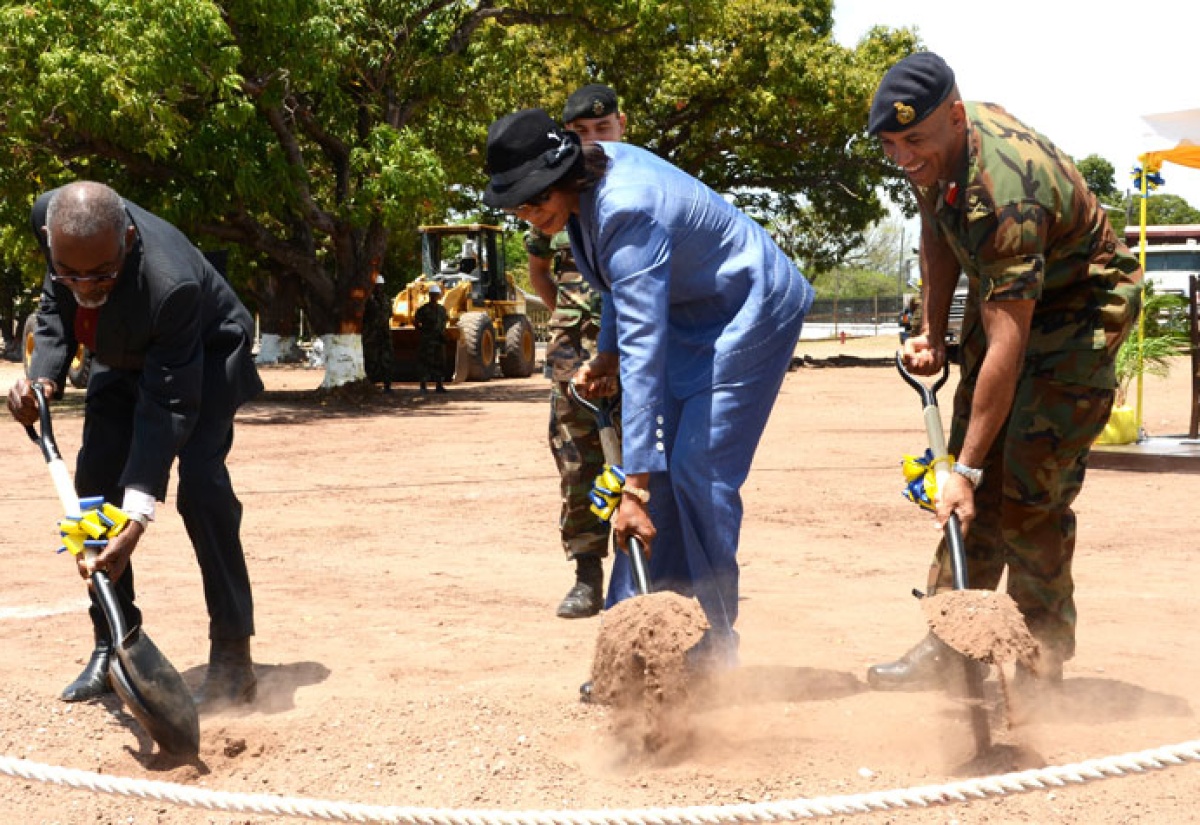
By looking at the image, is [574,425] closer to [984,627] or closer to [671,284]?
[671,284]

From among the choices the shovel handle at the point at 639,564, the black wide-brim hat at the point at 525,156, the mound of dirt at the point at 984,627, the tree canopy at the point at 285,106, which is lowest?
the mound of dirt at the point at 984,627

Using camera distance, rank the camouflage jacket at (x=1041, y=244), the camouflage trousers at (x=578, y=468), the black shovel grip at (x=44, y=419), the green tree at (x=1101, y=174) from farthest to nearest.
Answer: the green tree at (x=1101, y=174)
the camouflage trousers at (x=578, y=468)
the black shovel grip at (x=44, y=419)
the camouflage jacket at (x=1041, y=244)

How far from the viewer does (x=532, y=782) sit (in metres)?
3.71

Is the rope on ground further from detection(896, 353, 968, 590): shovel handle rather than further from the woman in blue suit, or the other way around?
the woman in blue suit

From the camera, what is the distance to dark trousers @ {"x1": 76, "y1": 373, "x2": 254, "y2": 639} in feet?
14.6

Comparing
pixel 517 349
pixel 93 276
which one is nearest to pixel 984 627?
pixel 93 276

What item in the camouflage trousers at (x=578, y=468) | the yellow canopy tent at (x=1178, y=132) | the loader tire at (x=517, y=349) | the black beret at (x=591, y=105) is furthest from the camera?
the loader tire at (x=517, y=349)

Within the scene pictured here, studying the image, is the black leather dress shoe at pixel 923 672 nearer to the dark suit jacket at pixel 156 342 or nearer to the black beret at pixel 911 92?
the black beret at pixel 911 92

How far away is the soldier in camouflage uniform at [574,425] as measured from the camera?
577 cm

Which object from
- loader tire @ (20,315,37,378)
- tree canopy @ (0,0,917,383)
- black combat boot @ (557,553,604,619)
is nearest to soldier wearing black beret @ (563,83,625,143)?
black combat boot @ (557,553,604,619)

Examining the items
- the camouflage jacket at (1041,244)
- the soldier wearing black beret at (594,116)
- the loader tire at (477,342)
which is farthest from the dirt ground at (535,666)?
the loader tire at (477,342)

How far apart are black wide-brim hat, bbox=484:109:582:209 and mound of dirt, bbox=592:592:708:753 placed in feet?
3.91

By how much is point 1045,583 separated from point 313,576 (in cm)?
388

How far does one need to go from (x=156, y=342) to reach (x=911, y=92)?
92.3 inches
